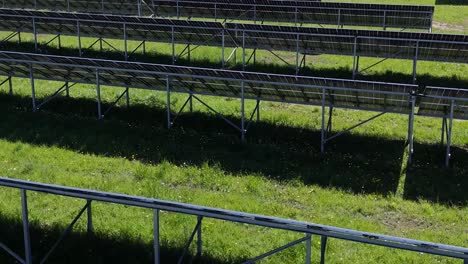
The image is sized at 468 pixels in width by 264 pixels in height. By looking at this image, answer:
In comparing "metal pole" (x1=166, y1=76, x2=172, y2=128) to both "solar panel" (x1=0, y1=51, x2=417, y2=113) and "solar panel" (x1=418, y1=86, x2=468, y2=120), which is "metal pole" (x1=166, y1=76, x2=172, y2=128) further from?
"solar panel" (x1=418, y1=86, x2=468, y2=120)

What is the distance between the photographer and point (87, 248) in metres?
10.8

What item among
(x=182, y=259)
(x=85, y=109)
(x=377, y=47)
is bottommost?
(x=182, y=259)

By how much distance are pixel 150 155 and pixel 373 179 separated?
18.8 ft

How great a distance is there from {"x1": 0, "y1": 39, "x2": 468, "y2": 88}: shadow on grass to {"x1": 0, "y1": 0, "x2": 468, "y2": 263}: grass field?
395cm

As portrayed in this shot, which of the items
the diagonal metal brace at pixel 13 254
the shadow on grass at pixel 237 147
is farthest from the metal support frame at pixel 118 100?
the diagonal metal brace at pixel 13 254

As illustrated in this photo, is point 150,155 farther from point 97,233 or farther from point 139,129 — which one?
point 97,233

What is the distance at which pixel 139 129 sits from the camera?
16781mm

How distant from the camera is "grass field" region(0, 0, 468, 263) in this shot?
1102 centimetres

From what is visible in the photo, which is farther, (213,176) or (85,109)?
(85,109)

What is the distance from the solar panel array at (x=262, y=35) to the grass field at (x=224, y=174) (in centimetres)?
386

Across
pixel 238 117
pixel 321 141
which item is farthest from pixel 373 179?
pixel 238 117

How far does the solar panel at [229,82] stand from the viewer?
48.6 ft

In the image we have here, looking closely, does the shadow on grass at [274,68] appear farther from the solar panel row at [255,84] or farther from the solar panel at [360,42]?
the solar panel row at [255,84]

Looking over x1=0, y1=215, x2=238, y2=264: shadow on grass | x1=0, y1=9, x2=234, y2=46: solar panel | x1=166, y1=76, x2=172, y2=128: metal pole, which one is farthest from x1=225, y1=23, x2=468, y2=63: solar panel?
x1=0, y1=215, x2=238, y2=264: shadow on grass
